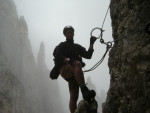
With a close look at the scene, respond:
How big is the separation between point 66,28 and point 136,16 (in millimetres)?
2420

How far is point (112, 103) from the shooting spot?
16.1ft

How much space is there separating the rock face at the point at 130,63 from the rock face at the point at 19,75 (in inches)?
1517

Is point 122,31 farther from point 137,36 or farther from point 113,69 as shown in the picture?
point 113,69

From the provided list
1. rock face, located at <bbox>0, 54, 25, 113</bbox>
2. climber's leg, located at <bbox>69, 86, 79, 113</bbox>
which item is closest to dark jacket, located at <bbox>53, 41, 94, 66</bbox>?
climber's leg, located at <bbox>69, 86, 79, 113</bbox>

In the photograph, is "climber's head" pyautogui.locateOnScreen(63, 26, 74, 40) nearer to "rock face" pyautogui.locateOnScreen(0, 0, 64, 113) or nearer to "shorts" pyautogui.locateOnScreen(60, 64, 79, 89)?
"shorts" pyautogui.locateOnScreen(60, 64, 79, 89)

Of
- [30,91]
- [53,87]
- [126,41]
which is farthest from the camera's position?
[53,87]

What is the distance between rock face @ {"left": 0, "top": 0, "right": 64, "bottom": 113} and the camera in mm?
47062

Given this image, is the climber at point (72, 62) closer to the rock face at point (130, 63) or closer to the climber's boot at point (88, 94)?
the climber's boot at point (88, 94)

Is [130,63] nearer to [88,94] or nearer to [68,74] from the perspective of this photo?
[88,94]

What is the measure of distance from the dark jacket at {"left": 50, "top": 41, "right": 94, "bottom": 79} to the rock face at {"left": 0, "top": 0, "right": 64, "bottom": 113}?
3709 centimetres

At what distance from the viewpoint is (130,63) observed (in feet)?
13.9

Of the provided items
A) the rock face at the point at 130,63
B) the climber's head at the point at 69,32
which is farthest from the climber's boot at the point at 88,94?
the climber's head at the point at 69,32

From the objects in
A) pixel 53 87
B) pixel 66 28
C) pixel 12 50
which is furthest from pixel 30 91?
pixel 66 28

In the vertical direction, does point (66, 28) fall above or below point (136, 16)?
above
